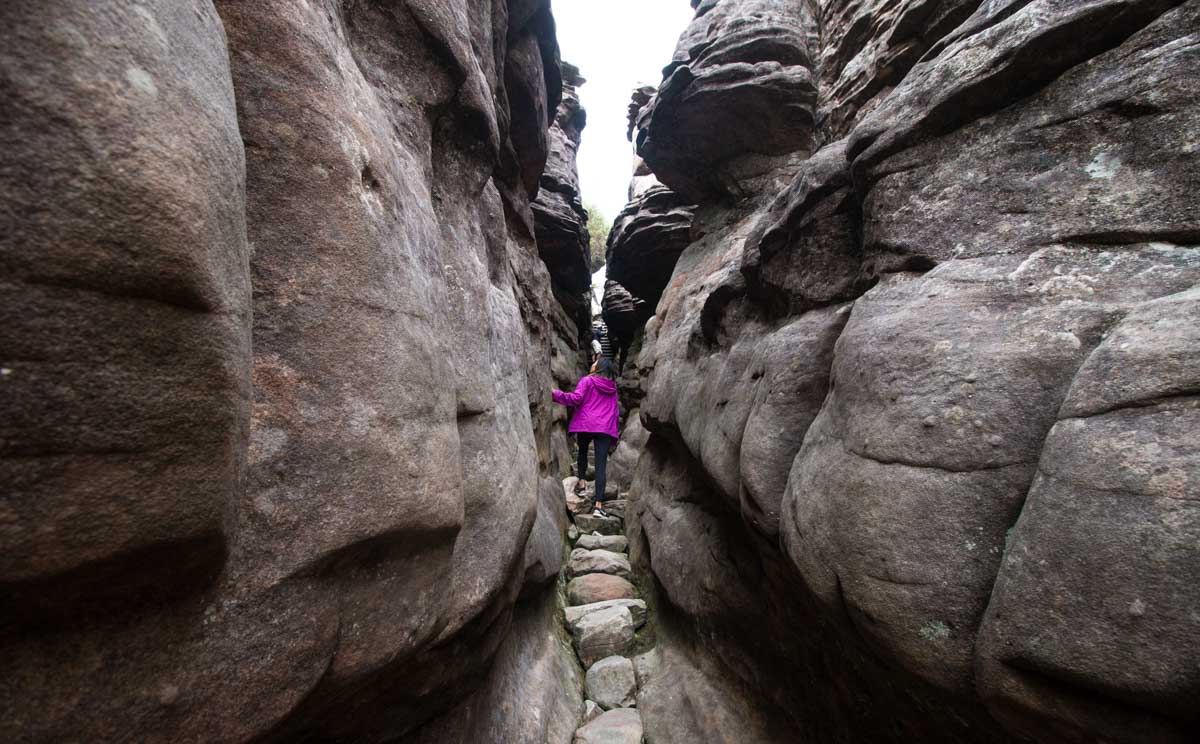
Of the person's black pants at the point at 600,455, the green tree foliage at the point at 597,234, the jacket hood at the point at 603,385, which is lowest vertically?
the person's black pants at the point at 600,455

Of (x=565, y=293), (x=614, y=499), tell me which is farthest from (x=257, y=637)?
(x=565, y=293)

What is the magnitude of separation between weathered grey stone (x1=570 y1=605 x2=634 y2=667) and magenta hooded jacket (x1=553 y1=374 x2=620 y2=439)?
4.56 m

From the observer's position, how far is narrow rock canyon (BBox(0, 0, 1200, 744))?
1589 millimetres

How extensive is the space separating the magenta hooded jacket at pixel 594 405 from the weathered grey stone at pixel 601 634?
4561mm

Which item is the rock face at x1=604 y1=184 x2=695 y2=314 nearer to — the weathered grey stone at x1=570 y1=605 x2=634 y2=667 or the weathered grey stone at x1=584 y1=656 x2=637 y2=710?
the weathered grey stone at x1=570 y1=605 x2=634 y2=667

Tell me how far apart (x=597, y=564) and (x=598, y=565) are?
0.12 ft

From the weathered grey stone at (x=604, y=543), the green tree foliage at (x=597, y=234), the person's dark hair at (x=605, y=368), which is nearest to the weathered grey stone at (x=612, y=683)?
the weathered grey stone at (x=604, y=543)

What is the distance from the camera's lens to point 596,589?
7.95m

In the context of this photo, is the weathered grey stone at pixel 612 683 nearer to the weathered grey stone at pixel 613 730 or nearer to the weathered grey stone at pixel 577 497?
the weathered grey stone at pixel 613 730

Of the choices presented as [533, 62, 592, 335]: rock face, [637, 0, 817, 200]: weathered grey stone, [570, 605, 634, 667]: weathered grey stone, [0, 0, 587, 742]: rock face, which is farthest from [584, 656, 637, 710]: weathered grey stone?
[533, 62, 592, 335]: rock face

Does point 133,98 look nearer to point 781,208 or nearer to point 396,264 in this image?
point 396,264

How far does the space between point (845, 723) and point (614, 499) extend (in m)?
8.77

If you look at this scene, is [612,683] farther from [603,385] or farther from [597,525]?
[603,385]

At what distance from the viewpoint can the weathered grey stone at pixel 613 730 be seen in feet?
17.2
